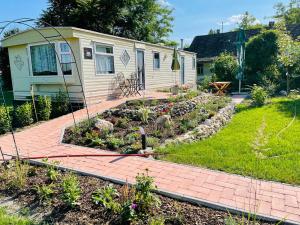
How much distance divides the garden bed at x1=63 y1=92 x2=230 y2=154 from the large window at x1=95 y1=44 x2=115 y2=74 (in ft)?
8.56

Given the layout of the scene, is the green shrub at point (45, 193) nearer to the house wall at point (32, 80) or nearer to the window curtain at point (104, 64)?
the house wall at point (32, 80)

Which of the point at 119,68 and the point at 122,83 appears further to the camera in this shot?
the point at 122,83

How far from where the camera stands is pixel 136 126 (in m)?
6.50

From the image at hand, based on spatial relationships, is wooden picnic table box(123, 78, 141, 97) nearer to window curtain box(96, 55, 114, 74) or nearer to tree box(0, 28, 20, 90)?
window curtain box(96, 55, 114, 74)

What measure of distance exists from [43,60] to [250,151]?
8.44 m

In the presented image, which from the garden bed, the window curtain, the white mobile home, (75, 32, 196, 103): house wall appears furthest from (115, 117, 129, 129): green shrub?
the window curtain

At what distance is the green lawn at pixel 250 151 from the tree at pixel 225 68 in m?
9.32

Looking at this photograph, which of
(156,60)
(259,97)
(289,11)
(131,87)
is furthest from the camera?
(289,11)

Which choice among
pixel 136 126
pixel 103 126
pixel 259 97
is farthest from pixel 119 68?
pixel 259 97

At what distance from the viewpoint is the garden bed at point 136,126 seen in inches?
207

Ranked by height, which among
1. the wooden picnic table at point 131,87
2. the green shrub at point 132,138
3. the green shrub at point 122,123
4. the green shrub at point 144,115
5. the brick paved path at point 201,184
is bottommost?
the brick paved path at point 201,184

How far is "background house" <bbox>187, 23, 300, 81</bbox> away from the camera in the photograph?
25.0 m

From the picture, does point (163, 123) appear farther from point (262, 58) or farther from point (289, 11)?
point (289, 11)

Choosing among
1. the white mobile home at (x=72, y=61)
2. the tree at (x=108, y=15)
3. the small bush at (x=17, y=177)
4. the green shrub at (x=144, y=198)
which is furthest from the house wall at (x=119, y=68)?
the tree at (x=108, y=15)
